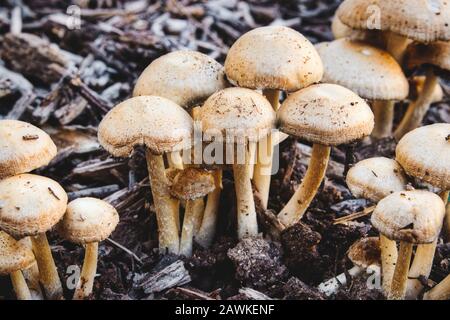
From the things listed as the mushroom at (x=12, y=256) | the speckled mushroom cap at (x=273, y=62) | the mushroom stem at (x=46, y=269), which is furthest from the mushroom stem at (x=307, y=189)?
the mushroom at (x=12, y=256)

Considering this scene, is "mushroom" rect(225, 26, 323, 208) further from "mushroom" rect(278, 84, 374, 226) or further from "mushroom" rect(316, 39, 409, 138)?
"mushroom" rect(316, 39, 409, 138)

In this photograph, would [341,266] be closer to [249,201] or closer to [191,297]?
[249,201]

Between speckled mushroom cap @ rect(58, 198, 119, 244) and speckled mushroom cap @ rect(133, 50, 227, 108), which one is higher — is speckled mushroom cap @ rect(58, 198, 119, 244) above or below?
below

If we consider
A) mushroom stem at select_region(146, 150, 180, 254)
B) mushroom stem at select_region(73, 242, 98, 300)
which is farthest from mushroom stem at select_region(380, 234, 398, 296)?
mushroom stem at select_region(73, 242, 98, 300)

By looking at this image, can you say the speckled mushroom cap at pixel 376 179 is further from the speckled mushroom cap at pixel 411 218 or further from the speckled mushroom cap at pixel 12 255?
the speckled mushroom cap at pixel 12 255

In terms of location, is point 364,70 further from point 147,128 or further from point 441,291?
point 147,128

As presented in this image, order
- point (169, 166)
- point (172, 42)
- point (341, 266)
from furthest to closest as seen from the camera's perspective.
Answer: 1. point (172, 42)
2. point (169, 166)
3. point (341, 266)

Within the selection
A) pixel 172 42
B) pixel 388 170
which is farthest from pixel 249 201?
pixel 172 42
